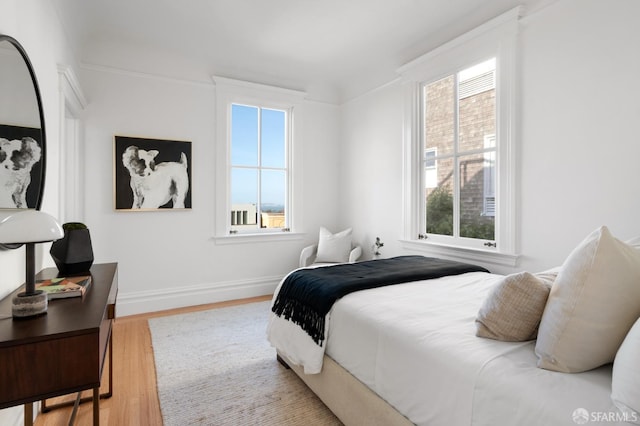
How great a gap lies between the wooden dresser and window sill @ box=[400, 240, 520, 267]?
2695 millimetres

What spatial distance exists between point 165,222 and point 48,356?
2790 mm

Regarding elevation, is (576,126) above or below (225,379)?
above

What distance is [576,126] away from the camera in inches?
90.0

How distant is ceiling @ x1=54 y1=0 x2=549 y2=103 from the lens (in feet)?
9.42

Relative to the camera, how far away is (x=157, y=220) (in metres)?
3.66

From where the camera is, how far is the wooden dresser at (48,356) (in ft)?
3.34

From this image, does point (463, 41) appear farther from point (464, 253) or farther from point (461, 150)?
point (464, 253)

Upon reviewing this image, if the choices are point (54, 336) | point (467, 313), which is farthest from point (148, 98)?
point (467, 313)

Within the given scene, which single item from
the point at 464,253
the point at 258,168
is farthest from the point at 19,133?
the point at 464,253

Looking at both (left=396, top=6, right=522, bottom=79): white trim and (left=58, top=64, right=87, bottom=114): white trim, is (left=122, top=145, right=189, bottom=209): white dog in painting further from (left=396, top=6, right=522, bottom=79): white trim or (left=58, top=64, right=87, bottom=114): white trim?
(left=396, top=6, right=522, bottom=79): white trim

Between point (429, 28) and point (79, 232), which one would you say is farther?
point (429, 28)

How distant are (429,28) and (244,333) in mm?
3294

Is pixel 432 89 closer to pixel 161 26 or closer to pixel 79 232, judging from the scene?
pixel 161 26

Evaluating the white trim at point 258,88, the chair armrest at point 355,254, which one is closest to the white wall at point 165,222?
the white trim at point 258,88
